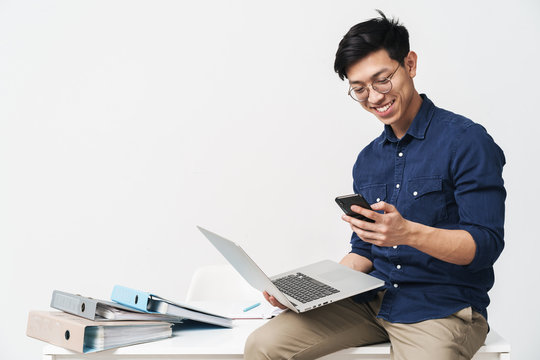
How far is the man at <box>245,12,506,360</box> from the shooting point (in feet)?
4.35

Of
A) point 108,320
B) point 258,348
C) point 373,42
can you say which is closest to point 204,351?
point 258,348

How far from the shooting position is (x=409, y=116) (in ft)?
5.42

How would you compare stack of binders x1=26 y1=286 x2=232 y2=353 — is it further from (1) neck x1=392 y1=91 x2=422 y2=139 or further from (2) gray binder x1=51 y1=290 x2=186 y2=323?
(1) neck x1=392 y1=91 x2=422 y2=139

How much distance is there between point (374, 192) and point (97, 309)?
0.92 m

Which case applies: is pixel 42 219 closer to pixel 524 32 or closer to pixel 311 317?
pixel 311 317

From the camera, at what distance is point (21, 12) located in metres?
3.13

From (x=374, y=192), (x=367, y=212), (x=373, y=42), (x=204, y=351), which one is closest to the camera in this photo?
(x=367, y=212)

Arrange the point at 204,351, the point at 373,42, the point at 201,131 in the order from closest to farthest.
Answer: the point at 204,351, the point at 373,42, the point at 201,131

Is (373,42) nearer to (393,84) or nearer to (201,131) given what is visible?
(393,84)

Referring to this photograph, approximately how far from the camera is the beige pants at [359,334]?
1.33 m

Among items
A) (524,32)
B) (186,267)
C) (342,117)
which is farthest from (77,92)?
(524,32)

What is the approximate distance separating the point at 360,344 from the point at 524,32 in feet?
7.14

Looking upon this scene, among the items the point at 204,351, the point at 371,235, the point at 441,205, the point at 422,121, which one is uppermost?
the point at 422,121

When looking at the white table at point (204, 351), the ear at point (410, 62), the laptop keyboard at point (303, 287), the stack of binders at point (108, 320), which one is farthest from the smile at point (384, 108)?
the stack of binders at point (108, 320)
